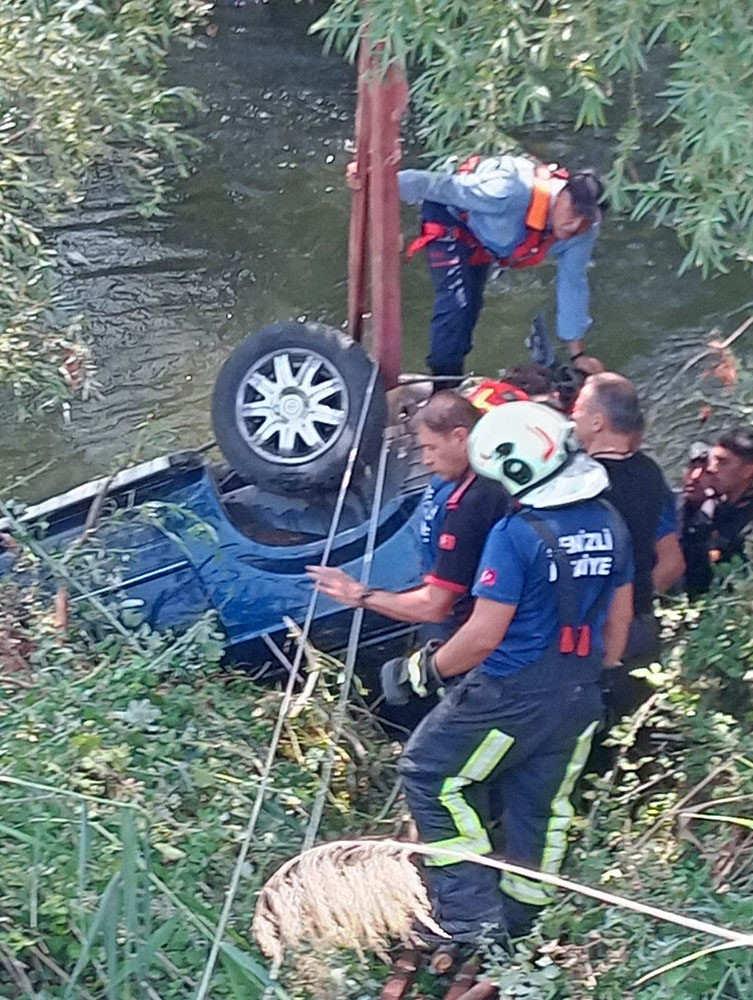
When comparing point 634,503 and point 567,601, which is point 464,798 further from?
point 634,503

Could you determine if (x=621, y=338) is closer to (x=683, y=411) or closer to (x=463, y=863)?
(x=683, y=411)

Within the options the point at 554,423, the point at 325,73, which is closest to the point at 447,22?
the point at 554,423

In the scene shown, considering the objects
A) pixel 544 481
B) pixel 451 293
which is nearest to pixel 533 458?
pixel 544 481

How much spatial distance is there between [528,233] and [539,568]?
221 centimetres

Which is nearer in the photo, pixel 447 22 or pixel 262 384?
pixel 447 22

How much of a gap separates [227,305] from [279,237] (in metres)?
1.09

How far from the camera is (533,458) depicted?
13.6 feet

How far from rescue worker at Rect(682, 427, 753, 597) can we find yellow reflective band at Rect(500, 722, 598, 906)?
1.37 metres

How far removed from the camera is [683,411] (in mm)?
8039

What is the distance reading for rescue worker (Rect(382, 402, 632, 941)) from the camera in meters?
4.16

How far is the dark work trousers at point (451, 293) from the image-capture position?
6.23m

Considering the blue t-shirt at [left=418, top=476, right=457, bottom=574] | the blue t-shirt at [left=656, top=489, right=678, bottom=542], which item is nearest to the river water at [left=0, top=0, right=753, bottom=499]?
the blue t-shirt at [left=656, top=489, right=678, bottom=542]

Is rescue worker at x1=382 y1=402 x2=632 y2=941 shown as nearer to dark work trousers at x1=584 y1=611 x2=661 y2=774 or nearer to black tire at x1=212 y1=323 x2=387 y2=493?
dark work trousers at x1=584 y1=611 x2=661 y2=774

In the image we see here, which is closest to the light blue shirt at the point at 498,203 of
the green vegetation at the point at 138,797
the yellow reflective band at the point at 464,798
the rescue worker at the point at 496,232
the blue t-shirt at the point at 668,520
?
the rescue worker at the point at 496,232
